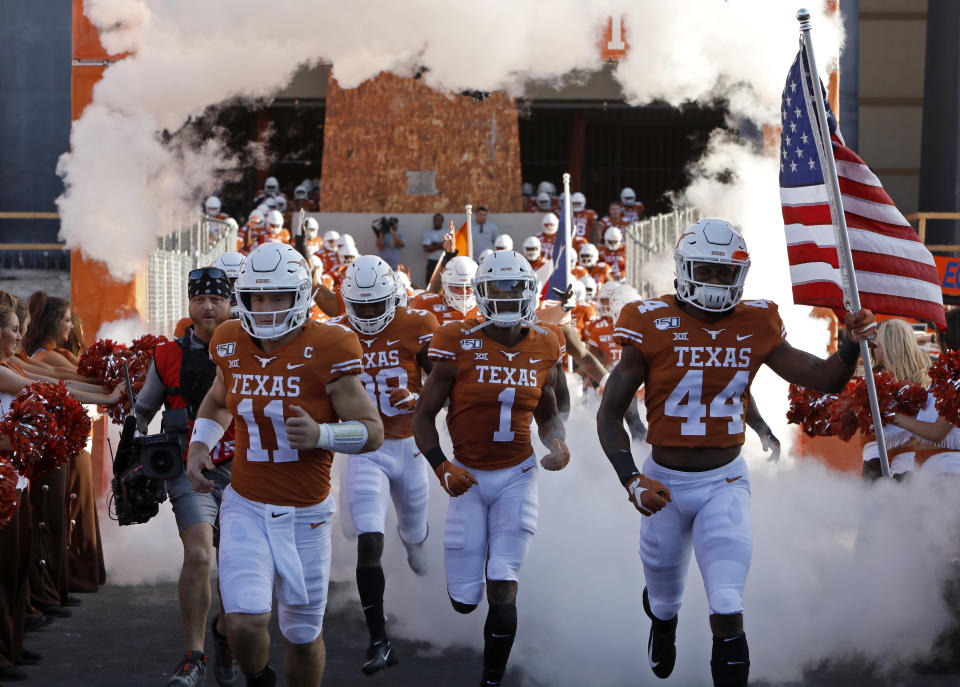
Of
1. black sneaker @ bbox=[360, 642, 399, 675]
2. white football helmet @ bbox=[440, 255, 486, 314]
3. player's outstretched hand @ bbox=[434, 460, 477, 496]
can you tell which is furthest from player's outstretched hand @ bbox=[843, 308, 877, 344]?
white football helmet @ bbox=[440, 255, 486, 314]

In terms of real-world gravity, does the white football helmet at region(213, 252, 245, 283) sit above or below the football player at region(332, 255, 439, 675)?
above

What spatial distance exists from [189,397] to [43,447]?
0.72 meters

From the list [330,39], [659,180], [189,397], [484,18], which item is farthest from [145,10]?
[659,180]

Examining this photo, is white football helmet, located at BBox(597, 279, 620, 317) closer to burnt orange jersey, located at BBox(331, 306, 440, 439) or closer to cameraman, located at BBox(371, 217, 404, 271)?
burnt orange jersey, located at BBox(331, 306, 440, 439)

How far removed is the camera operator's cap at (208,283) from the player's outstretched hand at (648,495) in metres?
2.38

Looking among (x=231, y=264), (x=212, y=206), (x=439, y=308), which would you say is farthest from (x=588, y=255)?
(x=231, y=264)

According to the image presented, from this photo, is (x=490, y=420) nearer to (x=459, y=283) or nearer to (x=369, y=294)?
(x=369, y=294)

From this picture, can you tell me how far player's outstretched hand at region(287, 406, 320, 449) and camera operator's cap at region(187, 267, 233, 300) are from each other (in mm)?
1878

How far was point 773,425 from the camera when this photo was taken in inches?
470

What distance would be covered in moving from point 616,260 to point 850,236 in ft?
41.3

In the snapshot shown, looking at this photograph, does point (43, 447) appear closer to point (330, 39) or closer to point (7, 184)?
point (330, 39)

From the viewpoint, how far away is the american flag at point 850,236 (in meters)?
6.32

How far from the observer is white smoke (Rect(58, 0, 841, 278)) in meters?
13.7

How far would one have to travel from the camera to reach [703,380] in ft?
17.6
